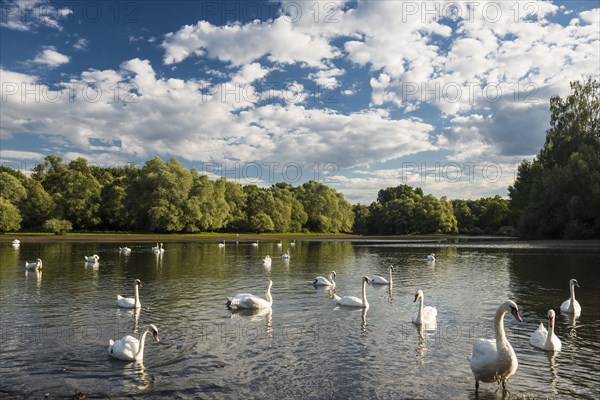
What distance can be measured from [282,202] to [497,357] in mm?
116770

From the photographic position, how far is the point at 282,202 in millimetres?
126500

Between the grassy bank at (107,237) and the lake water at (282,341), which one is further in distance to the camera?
the grassy bank at (107,237)

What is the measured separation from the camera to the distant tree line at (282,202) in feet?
231

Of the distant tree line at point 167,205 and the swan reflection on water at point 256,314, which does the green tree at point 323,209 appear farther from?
the swan reflection on water at point 256,314

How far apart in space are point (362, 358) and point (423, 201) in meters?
133

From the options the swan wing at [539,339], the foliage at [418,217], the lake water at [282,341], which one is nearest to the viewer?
the lake water at [282,341]

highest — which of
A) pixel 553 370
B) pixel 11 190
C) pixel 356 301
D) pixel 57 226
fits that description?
pixel 11 190

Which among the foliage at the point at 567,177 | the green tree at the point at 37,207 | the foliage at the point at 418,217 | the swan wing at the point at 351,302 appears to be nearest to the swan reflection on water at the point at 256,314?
the swan wing at the point at 351,302

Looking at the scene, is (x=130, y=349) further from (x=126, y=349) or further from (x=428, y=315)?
(x=428, y=315)

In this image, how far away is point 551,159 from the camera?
81812 mm

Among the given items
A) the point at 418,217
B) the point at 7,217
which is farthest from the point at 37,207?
the point at 418,217

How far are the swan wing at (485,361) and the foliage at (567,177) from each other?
6319cm

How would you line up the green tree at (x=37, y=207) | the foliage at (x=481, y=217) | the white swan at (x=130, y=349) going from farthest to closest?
1. the foliage at (x=481, y=217)
2. the green tree at (x=37, y=207)
3. the white swan at (x=130, y=349)

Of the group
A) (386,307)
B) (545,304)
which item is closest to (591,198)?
(545,304)
